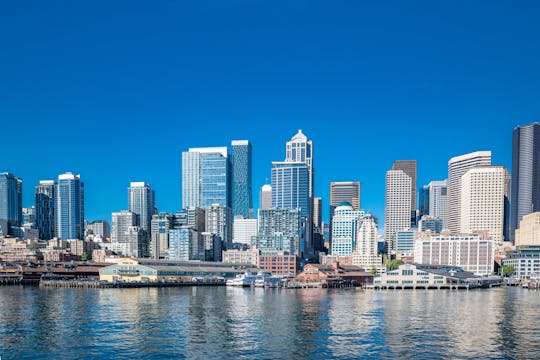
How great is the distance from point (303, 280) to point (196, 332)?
124 meters

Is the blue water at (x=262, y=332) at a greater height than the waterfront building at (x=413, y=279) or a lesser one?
greater

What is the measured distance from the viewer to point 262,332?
66375mm

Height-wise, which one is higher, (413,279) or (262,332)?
(262,332)

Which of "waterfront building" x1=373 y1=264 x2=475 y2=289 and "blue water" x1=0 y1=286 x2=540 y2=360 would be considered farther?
"waterfront building" x1=373 y1=264 x2=475 y2=289

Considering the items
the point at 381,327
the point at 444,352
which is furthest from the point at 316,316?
the point at 444,352

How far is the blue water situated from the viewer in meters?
54.2

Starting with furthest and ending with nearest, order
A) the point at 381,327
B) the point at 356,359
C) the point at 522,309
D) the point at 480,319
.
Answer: the point at 522,309 → the point at 480,319 → the point at 381,327 → the point at 356,359

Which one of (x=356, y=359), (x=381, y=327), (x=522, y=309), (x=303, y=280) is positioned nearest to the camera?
(x=356, y=359)

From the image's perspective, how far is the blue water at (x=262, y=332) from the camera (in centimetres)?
5416

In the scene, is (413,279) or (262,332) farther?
(413,279)

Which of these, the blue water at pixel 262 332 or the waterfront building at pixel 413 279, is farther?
the waterfront building at pixel 413 279

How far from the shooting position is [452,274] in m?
184

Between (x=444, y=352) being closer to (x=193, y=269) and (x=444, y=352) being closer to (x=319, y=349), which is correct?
(x=319, y=349)

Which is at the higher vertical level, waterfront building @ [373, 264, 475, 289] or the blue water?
the blue water
